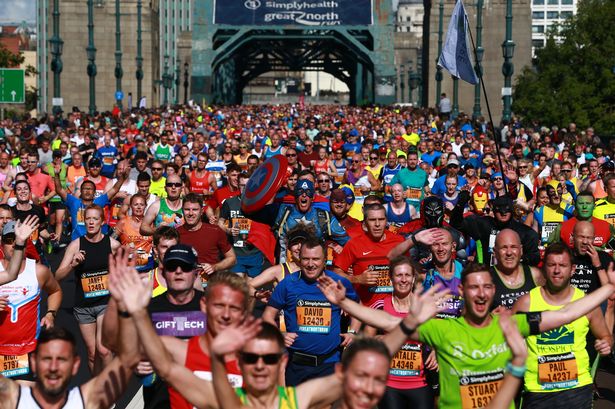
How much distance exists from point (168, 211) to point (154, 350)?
6965mm

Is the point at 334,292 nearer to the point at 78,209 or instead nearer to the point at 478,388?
the point at 478,388

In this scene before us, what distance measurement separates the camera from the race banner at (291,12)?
213 ft

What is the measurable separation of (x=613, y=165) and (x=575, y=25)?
32931 mm

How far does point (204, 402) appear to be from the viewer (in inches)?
198

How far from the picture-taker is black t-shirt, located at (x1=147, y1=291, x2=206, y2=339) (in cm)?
665

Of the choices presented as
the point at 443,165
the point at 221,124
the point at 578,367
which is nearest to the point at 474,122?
the point at 221,124

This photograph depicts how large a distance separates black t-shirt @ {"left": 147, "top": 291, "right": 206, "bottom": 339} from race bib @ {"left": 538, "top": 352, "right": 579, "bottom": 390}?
203cm

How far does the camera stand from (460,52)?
14109mm

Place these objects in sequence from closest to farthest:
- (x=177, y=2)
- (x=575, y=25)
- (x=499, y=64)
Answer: (x=575, y=25)
(x=499, y=64)
(x=177, y=2)

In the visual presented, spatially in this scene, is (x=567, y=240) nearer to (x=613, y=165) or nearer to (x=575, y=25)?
(x=613, y=165)

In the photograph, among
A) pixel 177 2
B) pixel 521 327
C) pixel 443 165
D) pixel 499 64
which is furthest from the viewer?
pixel 177 2

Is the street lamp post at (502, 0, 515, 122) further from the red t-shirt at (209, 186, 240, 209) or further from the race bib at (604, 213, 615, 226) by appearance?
the race bib at (604, 213, 615, 226)

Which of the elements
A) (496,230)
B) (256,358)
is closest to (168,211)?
(496,230)

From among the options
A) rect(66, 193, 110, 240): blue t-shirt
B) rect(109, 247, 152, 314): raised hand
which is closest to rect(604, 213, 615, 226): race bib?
rect(66, 193, 110, 240): blue t-shirt
